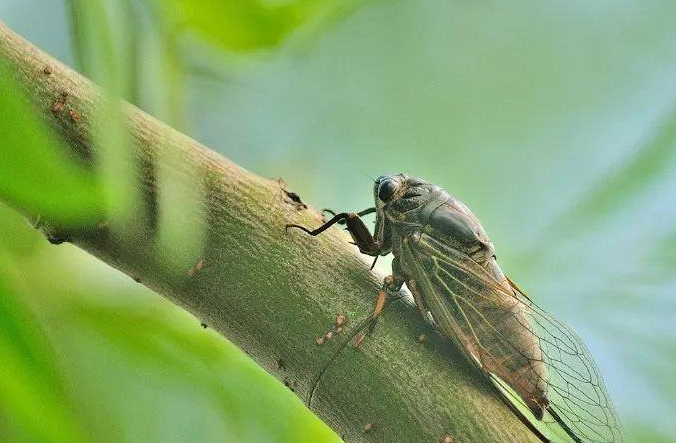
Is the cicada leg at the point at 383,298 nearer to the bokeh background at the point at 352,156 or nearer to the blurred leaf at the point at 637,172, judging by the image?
the bokeh background at the point at 352,156

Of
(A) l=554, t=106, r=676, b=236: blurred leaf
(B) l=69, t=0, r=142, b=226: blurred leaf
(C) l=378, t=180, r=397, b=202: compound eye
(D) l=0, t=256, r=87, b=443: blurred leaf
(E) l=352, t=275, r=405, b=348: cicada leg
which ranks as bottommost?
(D) l=0, t=256, r=87, b=443: blurred leaf

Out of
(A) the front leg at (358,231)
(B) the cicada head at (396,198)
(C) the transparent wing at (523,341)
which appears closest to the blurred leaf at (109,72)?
(A) the front leg at (358,231)

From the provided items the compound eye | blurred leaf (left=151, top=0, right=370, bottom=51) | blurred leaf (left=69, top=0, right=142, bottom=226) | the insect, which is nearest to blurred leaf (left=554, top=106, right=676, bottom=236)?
the insect

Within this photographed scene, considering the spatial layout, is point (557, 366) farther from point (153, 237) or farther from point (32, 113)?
point (32, 113)

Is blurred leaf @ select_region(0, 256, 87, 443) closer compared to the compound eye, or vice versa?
blurred leaf @ select_region(0, 256, 87, 443)

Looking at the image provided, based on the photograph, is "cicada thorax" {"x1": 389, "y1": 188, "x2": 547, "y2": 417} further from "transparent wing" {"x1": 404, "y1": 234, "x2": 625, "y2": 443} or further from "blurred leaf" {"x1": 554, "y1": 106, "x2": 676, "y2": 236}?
"blurred leaf" {"x1": 554, "y1": 106, "x2": 676, "y2": 236}
